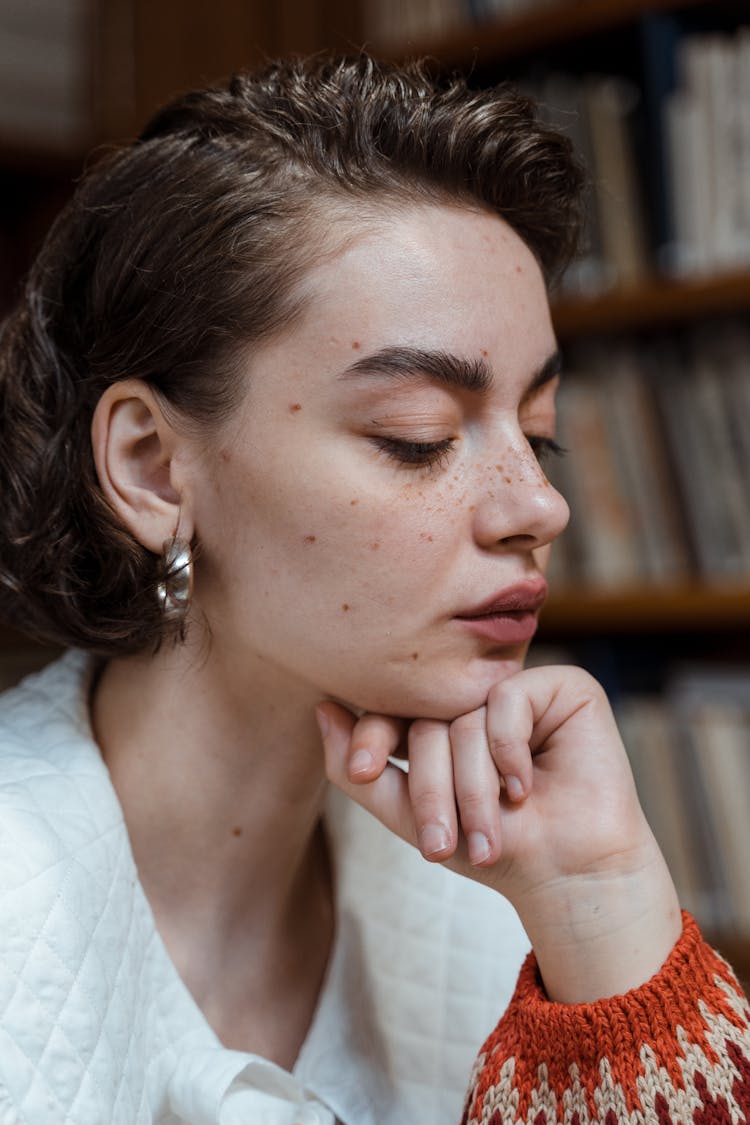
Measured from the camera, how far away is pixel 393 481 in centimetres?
87

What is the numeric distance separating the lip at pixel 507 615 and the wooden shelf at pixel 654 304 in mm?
947

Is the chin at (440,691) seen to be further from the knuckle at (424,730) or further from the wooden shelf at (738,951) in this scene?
the wooden shelf at (738,951)

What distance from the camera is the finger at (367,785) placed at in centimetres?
91

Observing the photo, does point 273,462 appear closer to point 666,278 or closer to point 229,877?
point 229,877

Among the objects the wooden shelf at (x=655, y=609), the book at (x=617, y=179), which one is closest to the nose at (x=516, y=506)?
the wooden shelf at (x=655, y=609)

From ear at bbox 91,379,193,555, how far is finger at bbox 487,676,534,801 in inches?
11.1

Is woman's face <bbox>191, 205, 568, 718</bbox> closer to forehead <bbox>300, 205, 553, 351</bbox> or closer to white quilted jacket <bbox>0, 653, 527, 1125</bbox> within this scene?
forehead <bbox>300, 205, 553, 351</bbox>

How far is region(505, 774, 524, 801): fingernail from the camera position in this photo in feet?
2.82

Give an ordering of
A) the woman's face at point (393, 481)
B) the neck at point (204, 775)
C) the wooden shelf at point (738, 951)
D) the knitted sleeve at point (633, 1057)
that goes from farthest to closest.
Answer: the wooden shelf at point (738, 951), the neck at point (204, 775), the woman's face at point (393, 481), the knitted sleeve at point (633, 1057)

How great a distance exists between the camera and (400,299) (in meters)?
0.88

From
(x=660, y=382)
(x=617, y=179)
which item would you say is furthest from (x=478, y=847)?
(x=617, y=179)

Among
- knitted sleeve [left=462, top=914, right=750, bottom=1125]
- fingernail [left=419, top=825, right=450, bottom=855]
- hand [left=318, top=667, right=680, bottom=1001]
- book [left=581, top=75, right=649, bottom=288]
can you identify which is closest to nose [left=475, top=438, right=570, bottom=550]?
hand [left=318, top=667, right=680, bottom=1001]

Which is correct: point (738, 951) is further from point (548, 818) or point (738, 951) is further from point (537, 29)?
point (537, 29)

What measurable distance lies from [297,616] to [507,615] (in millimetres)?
164
